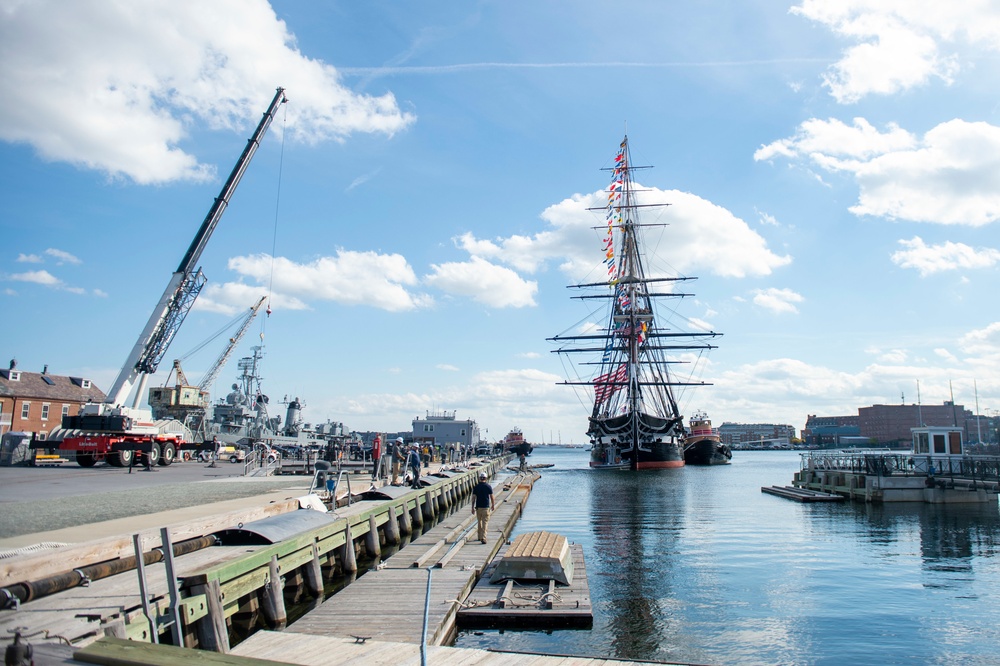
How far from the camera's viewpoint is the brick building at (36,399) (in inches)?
2168

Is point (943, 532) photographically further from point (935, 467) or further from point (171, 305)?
point (171, 305)

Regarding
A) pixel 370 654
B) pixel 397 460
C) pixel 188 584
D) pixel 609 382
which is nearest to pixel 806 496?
pixel 397 460

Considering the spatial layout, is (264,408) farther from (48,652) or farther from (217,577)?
(48,652)

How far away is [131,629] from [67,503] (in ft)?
39.6

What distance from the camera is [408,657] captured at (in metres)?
8.71

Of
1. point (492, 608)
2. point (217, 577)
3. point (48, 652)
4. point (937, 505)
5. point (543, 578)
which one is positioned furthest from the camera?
point (937, 505)

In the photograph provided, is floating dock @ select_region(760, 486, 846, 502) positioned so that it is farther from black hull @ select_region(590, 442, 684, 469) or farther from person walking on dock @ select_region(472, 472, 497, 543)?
black hull @ select_region(590, 442, 684, 469)

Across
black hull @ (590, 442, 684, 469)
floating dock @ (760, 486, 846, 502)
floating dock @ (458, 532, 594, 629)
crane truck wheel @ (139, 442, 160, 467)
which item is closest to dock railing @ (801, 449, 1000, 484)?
floating dock @ (760, 486, 846, 502)

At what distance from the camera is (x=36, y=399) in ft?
190

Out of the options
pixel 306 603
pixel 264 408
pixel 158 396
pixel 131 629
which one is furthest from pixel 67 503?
pixel 264 408

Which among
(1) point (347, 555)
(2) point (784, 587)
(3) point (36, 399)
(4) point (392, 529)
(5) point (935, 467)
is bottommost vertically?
(2) point (784, 587)

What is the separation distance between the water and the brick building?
45.7 m

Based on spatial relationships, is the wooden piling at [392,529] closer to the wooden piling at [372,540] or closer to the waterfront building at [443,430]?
the wooden piling at [372,540]

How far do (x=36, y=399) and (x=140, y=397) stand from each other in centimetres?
2443
